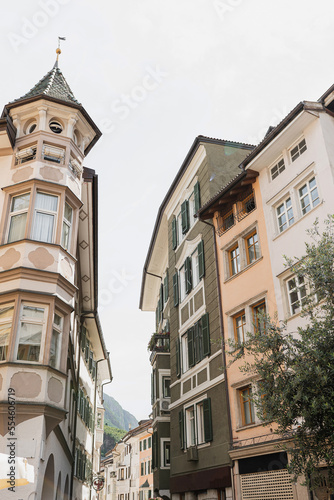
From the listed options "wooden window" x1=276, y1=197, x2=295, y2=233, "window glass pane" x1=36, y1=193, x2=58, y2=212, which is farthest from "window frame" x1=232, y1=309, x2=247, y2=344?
"window glass pane" x1=36, y1=193, x2=58, y2=212

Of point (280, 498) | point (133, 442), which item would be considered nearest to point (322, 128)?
point (280, 498)

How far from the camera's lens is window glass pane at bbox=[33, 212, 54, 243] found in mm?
13906

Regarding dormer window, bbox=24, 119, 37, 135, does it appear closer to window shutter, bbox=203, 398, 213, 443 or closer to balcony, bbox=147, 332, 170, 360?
window shutter, bbox=203, 398, 213, 443

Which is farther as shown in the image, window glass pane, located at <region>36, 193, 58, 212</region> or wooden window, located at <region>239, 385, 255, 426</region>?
wooden window, located at <region>239, 385, 255, 426</region>

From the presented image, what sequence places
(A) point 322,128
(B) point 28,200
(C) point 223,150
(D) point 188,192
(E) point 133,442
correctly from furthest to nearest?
(E) point 133,442
(D) point 188,192
(C) point 223,150
(A) point 322,128
(B) point 28,200

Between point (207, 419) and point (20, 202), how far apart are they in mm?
10922

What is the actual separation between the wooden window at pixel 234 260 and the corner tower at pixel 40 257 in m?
5.85

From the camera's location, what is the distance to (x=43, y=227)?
1410cm

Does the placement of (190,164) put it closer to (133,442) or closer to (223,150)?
(223,150)

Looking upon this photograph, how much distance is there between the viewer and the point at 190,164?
24578mm

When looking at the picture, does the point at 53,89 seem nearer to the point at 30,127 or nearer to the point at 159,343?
the point at 30,127

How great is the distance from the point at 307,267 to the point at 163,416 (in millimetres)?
17827

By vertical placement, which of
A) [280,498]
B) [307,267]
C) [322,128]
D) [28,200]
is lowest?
[280,498]

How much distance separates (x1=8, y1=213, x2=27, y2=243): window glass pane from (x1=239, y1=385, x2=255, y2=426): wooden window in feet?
30.0
